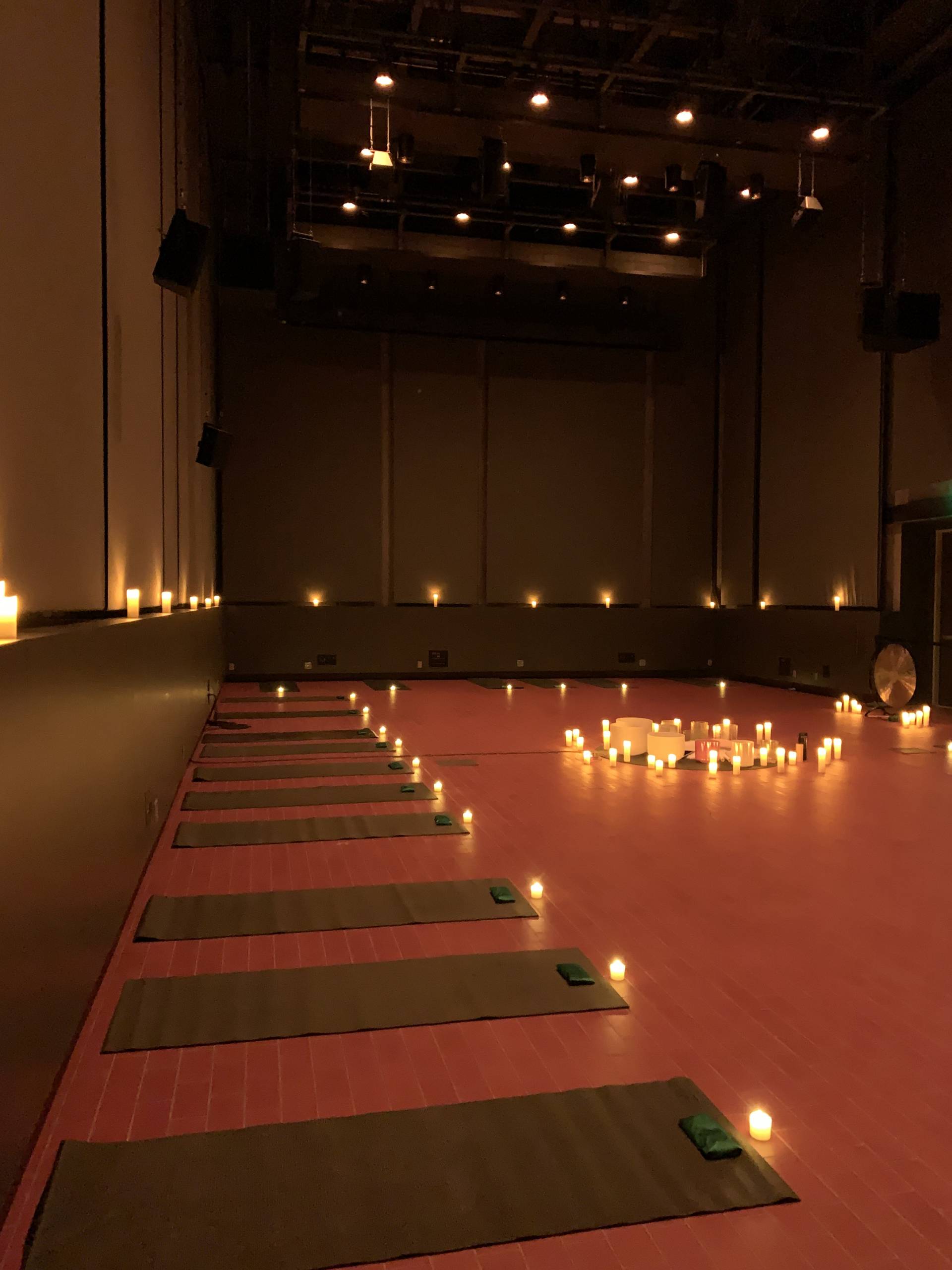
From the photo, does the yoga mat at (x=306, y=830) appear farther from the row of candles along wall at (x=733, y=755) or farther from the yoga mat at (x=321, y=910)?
the row of candles along wall at (x=733, y=755)

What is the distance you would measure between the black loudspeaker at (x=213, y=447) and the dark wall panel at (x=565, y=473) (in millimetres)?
5289

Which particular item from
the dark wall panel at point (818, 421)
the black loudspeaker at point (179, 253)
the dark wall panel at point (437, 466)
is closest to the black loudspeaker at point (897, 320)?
the dark wall panel at point (818, 421)

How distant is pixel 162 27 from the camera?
5.43m

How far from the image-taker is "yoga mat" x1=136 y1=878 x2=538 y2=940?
10.7 feet

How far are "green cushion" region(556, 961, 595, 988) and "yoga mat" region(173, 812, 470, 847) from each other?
5.68 ft

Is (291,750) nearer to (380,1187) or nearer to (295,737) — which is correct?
(295,737)

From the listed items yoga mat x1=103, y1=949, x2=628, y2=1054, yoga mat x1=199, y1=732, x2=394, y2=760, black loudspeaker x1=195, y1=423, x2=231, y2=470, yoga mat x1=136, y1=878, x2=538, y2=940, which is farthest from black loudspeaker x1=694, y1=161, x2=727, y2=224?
yoga mat x1=103, y1=949, x2=628, y2=1054

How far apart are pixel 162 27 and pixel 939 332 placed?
23.5ft

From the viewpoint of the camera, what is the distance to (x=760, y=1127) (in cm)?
200

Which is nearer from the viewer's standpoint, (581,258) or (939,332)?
(939,332)

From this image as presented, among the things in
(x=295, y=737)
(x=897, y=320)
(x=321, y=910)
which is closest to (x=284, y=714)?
(x=295, y=737)

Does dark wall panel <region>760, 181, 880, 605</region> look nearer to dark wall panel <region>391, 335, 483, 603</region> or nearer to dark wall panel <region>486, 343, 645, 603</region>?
dark wall panel <region>486, 343, 645, 603</region>

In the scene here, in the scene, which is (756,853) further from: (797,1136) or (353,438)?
(353,438)

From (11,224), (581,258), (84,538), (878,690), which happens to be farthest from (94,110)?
(581,258)
